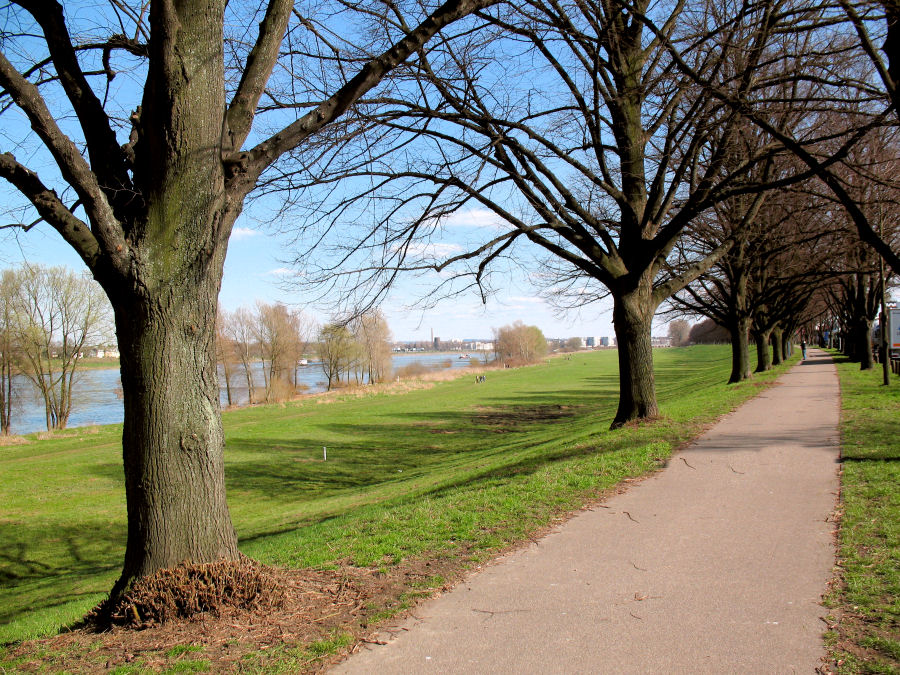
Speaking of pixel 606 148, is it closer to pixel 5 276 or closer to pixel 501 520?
pixel 501 520

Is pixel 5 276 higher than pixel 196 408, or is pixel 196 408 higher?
pixel 5 276

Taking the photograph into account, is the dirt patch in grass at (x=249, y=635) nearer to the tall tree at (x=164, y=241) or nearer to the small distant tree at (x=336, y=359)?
the tall tree at (x=164, y=241)

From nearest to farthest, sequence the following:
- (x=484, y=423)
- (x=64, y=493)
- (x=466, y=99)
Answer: (x=466, y=99), (x=64, y=493), (x=484, y=423)

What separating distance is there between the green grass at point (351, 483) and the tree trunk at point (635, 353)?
0.58 metres

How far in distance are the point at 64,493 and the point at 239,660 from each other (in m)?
19.8

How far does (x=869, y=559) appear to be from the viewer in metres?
4.52

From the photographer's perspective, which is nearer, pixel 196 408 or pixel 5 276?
pixel 196 408

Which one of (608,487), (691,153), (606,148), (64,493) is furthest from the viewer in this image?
(64,493)

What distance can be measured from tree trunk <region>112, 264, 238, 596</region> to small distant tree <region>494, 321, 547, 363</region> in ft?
332

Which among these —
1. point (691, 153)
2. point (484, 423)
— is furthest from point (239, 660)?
point (484, 423)

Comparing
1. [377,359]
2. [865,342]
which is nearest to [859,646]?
[865,342]

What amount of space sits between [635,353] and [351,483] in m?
11.2

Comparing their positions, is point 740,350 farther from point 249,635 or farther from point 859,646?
point 249,635

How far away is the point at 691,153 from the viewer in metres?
10.5
